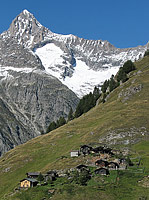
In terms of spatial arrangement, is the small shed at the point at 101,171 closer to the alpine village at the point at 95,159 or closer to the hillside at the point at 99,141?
the alpine village at the point at 95,159

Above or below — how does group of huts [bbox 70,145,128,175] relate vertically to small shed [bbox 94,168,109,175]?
above

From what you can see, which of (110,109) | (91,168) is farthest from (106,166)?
(110,109)

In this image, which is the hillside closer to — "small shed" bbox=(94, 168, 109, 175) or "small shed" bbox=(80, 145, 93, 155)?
"small shed" bbox=(80, 145, 93, 155)

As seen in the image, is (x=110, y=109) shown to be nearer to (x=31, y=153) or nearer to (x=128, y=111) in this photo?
(x=128, y=111)

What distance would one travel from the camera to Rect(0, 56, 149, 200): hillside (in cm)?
7812

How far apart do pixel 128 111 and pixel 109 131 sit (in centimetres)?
2114

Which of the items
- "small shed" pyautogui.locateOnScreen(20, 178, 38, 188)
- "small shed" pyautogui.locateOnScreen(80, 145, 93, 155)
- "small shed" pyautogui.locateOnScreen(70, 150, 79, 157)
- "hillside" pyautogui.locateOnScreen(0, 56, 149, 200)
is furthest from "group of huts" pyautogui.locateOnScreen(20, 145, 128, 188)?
"small shed" pyautogui.locateOnScreen(70, 150, 79, 157)

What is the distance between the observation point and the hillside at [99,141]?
256 ft

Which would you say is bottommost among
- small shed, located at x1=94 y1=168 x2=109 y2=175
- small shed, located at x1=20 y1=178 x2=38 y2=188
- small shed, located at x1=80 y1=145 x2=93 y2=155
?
small shed, located at x1=20 y1=178 x2=38 y2=188

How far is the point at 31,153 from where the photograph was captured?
140125 millimetres

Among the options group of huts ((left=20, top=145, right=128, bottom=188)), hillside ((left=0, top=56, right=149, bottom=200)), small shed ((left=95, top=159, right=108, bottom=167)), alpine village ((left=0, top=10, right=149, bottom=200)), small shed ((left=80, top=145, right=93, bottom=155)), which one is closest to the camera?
hillside ((left=0, top=56, right=149, bottom=200))

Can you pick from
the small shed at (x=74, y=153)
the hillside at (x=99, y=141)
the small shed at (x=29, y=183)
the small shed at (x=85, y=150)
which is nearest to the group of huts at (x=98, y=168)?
the small shed at (x=29, y=183)

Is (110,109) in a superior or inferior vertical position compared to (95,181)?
superior

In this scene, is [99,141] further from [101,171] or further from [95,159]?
[101,171]
